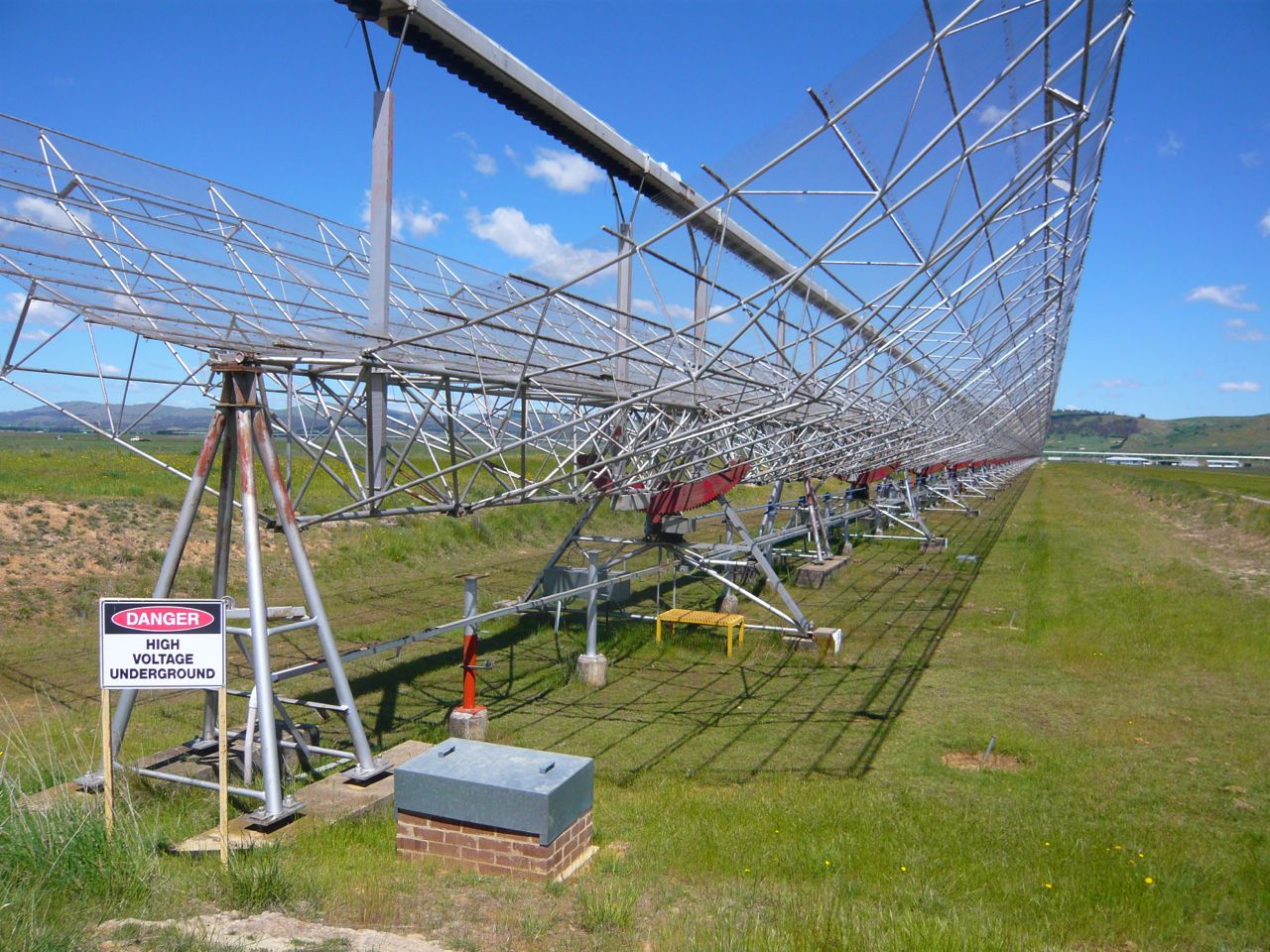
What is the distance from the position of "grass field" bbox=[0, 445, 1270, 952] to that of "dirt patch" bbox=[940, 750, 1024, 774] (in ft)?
0.27

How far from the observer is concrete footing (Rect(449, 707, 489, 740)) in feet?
34.5

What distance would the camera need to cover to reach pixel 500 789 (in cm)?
609

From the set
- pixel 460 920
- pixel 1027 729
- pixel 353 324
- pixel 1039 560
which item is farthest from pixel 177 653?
pixel 1039 560

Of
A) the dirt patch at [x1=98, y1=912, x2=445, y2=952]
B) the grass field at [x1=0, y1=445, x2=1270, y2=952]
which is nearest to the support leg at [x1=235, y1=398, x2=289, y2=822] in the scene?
the grass field at [x1=0, y1=445, x2=1270, y2=952]

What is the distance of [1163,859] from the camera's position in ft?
23.5

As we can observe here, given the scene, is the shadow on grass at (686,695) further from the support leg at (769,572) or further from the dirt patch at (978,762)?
the dirt patch at (978,762)

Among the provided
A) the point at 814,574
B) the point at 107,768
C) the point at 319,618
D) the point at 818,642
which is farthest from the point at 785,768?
the point at 814,574

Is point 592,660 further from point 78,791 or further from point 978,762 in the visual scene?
point 78,791

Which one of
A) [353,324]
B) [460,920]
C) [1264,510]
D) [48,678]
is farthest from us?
[1264,510]

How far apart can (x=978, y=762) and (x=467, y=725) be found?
Result: 5414 millimetres

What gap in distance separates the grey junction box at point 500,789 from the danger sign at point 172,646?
4.72 feet

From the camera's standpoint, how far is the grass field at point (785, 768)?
5324mm

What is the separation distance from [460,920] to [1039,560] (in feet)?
79.8

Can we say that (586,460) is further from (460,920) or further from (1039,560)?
(1039,560)
